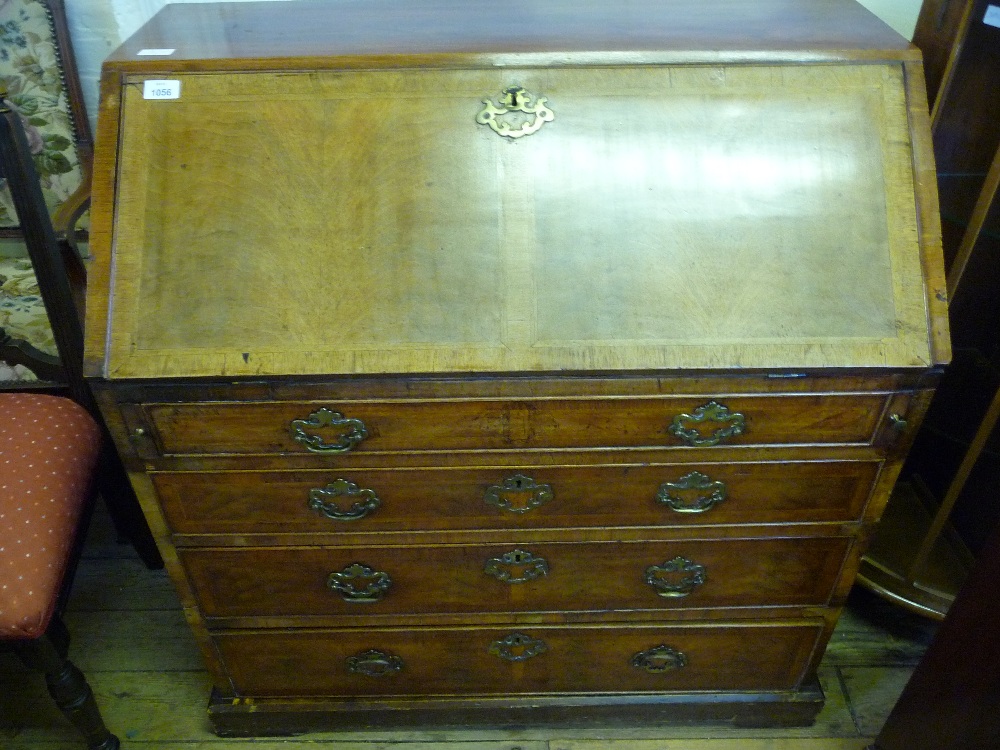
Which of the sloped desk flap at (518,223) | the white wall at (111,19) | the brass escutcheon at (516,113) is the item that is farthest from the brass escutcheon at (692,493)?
the white wall at (111,19)

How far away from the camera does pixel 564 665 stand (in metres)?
1.65

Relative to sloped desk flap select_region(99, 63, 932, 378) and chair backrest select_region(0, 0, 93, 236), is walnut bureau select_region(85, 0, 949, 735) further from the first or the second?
chair backrest select_region(0, 0, 93, 236)

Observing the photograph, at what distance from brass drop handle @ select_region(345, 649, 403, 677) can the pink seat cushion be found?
59 cm

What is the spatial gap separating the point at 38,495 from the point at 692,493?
1205mm

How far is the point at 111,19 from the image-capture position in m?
1.81

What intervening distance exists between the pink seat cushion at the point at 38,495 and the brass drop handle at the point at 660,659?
1144 mm

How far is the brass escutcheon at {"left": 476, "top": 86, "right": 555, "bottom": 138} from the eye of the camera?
1261 mm

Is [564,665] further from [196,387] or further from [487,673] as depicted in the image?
[196,387]

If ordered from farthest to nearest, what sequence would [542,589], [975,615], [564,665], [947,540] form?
[947,540] < [564,665] < [542,589] < [975,615]

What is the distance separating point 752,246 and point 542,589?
762mm

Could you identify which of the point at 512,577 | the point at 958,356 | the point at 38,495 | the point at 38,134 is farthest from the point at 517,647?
the point at 38,134

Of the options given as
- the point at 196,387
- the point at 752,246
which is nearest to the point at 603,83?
the point at 752,246

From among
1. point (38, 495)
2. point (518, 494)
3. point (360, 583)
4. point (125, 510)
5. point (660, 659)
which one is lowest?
point (125, 510)

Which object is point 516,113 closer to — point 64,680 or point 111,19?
point 111,19
